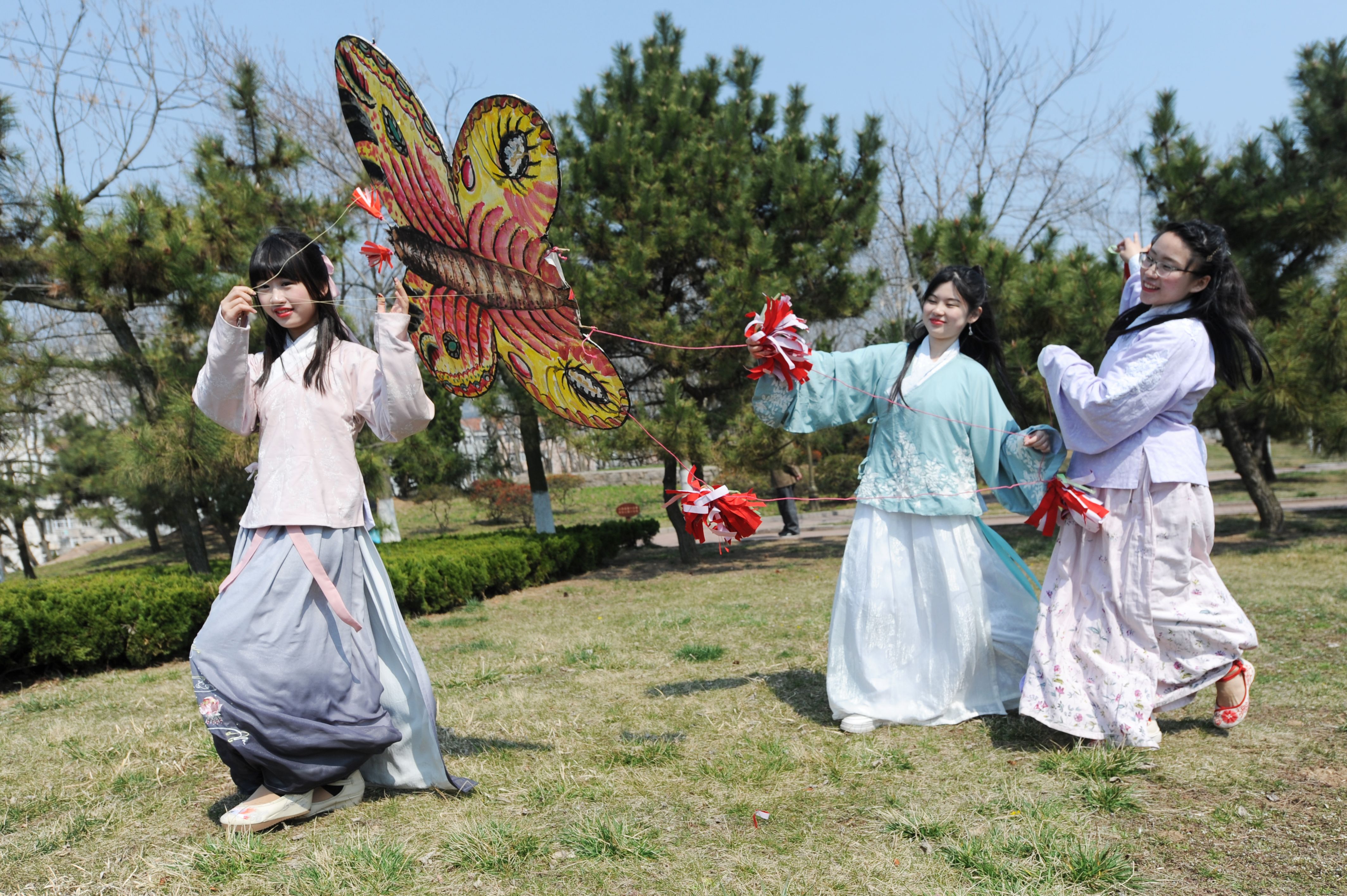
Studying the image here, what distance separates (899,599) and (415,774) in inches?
73.5

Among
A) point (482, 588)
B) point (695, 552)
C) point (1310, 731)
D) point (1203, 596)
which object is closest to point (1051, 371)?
point (1203, 596)

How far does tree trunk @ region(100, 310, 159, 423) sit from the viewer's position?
7.88 m

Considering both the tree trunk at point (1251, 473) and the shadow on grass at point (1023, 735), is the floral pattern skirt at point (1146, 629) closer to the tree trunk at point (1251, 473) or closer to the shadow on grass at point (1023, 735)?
the shadow on grass at point (1023, 735)

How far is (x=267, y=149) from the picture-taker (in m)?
9.12

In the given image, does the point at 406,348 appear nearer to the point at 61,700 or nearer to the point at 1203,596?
the point at 1203,596

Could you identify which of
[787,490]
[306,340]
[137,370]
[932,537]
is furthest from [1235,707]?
[787,490]

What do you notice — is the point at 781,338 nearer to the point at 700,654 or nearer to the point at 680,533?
the point at 700,654

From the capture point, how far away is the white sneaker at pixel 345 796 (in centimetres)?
265

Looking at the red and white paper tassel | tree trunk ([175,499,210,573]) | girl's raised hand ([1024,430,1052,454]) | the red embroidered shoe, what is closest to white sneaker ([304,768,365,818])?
the red and white paper tassel

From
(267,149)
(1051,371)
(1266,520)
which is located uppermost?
(267,149)

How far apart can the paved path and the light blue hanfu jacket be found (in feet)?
27.2

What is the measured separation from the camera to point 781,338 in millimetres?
3242

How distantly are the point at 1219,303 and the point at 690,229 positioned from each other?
6.83 meters

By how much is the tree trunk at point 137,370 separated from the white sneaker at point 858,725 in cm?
728
